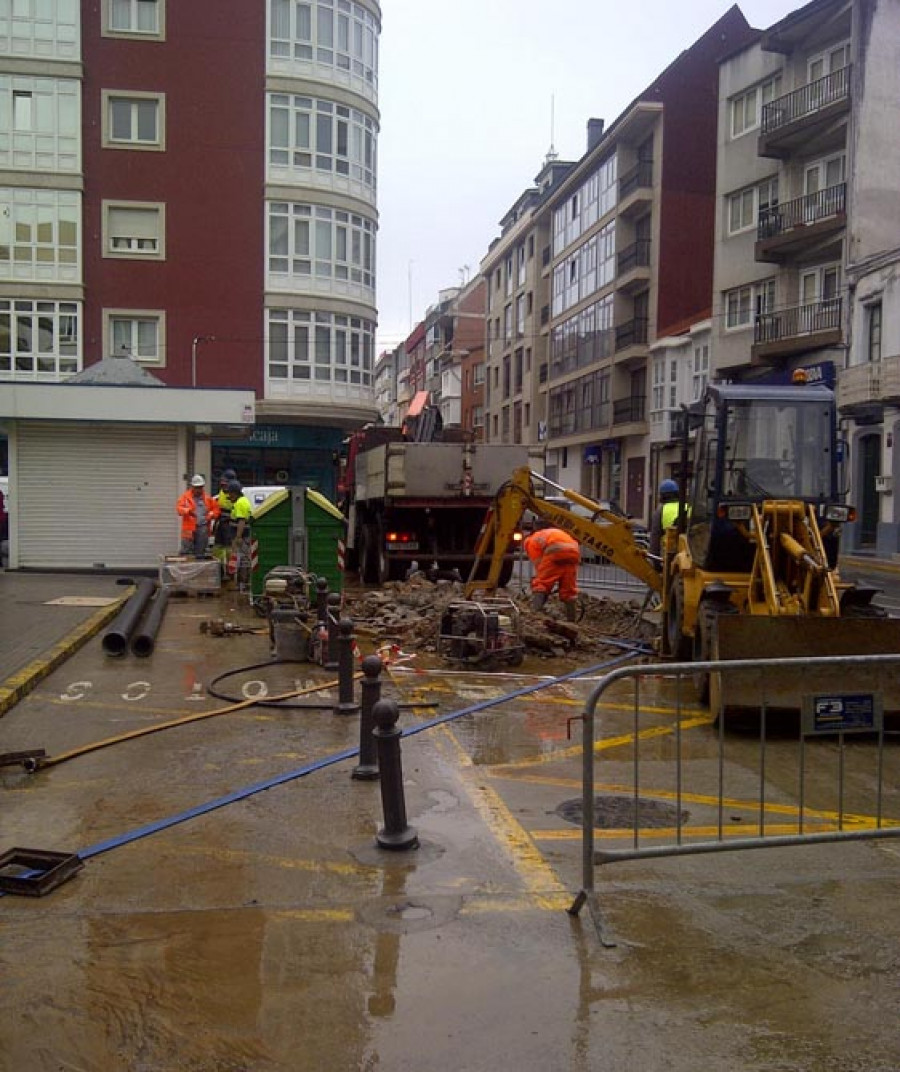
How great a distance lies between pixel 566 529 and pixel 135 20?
29.0m

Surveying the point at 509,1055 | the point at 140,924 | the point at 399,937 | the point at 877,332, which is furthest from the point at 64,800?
the point at 877,332

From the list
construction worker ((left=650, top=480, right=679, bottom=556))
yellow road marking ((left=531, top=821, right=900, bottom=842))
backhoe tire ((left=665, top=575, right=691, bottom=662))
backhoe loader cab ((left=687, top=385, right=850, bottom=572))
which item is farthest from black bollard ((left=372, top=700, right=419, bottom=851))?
construction worker ((left=650, top=480, right=679, bottom=556))

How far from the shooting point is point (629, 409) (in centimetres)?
4269

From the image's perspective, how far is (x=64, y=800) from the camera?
19.7 feet

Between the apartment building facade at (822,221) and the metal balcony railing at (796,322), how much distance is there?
1.7 inches

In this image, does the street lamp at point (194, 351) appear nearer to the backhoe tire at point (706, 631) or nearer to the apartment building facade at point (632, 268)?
the apartment building facade at point (632, 268)

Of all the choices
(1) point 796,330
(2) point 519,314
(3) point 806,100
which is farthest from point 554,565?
(2) point 519,314

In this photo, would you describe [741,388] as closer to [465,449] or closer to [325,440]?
[465,449]

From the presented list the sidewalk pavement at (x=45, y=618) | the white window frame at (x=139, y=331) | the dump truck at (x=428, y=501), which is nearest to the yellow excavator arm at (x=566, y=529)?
the dump truck at (x=428, y=501)

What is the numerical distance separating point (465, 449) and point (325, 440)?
69.7 feet

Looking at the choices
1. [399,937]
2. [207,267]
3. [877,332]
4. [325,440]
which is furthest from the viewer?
[325,440]

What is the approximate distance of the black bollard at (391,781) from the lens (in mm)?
5057

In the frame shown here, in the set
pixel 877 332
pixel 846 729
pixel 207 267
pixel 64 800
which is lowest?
pixel 64 800

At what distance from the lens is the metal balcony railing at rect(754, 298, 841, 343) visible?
3050cm
